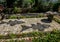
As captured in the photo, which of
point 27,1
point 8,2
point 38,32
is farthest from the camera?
point 27,1

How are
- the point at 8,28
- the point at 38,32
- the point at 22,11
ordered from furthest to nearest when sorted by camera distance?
the point at 22,11 → the point at 8,28 → the point at 38,32

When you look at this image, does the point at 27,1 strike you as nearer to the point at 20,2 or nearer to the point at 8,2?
the point at 20,2

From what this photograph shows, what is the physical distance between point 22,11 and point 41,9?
8.64ft

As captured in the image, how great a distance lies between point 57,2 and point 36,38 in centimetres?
1562

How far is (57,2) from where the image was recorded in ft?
76.7

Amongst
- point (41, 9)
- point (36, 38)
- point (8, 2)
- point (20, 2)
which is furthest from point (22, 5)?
point (36, 38)

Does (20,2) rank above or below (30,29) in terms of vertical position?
below

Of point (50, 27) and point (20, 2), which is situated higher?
point (50, 27)

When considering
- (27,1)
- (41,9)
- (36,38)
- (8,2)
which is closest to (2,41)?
(36,38)

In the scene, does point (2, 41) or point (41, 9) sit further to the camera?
point (41, 9)

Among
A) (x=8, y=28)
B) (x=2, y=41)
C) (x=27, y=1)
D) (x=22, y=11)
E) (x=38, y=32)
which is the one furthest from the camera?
(x=27, y=1)

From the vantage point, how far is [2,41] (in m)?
8.36

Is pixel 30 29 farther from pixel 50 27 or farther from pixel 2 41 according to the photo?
pixel 2 41

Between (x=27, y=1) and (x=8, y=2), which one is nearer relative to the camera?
(x=8, y=2)
